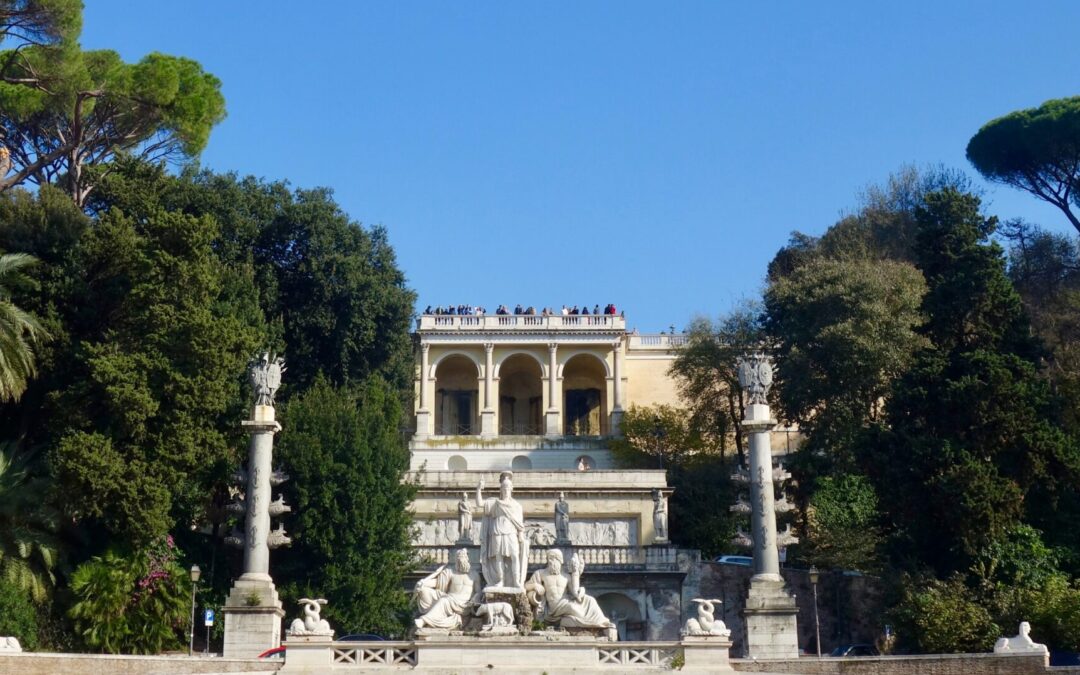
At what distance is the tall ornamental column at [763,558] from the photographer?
27.5 meters

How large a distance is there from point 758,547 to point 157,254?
1621 cm

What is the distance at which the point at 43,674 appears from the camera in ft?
76.5

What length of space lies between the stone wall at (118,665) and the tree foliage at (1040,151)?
38.1m

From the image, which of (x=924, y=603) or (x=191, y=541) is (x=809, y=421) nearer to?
(x=924, y=603)

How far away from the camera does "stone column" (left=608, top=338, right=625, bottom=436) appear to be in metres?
55.5

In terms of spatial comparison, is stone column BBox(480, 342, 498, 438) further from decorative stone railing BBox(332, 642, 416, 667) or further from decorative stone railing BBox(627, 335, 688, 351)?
decorative stone railing BBox(332, 642, 416, 667)

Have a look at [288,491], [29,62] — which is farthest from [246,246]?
[288,491]

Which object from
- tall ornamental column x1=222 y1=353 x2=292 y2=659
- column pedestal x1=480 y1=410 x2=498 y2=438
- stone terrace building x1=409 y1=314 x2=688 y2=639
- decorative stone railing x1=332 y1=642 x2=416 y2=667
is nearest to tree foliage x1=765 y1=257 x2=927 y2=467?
stone terrace building x1=409 y1=314 x2=688 y2=639

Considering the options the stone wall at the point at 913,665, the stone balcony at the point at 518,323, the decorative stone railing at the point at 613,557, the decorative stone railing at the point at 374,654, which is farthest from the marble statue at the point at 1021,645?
the stone balcony at the point at 518,323

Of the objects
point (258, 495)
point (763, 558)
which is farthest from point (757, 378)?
point (258, 495)

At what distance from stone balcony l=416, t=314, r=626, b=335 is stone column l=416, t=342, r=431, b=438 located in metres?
0.92

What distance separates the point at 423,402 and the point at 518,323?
561cm

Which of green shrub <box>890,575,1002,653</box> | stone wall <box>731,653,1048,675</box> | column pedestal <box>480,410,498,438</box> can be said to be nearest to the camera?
stone wall <box>731,653,1048,675</box>

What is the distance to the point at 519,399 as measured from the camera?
2454 inches
